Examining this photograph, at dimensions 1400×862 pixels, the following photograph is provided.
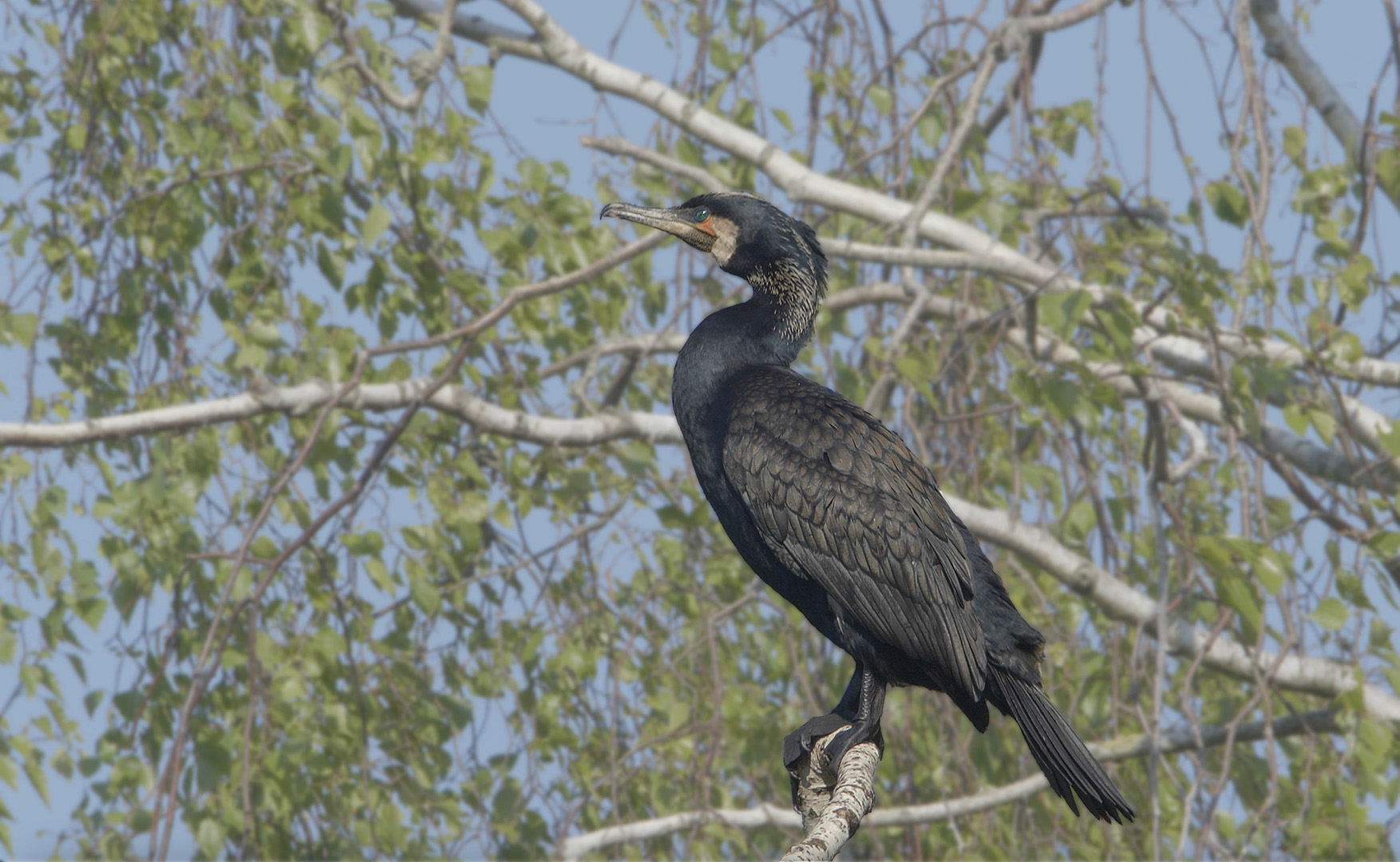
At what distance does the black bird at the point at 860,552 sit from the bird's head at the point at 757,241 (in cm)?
28

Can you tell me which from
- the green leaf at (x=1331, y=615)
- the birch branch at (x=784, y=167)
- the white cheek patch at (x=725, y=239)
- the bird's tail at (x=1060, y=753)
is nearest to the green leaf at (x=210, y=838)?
the white cheek patch at (x=725, y=239)

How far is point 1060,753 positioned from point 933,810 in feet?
6.24

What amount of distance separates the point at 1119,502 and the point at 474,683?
251 centimetres

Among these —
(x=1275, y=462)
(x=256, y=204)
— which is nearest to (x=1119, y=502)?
(x=1275, y=462)

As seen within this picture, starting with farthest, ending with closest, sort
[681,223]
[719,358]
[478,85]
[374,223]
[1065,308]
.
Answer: [478,85] < [374,223] < [1065,308] < [681,223] < [719,358]

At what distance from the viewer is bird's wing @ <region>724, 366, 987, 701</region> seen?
2947mm

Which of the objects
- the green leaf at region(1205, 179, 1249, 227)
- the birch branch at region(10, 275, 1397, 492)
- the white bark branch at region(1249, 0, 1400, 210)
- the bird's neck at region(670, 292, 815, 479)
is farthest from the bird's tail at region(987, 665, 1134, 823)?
the white bark branch at region(1249, 0, 1400, 210)

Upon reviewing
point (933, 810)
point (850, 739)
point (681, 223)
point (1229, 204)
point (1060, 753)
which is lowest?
point (1060, 753)

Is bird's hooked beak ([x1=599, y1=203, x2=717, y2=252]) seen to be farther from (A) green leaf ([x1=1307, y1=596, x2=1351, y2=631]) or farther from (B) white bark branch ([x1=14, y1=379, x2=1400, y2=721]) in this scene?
(A) green leaf ([x1=1307, y1=596, x2=1351, y2=631])

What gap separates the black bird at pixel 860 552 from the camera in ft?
9.65

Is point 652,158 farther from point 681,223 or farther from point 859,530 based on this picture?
point 859,530

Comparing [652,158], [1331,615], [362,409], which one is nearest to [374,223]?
[362,409]

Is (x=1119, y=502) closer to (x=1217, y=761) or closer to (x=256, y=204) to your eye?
(x=1217, y=761)

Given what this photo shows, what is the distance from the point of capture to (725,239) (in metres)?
3.57
